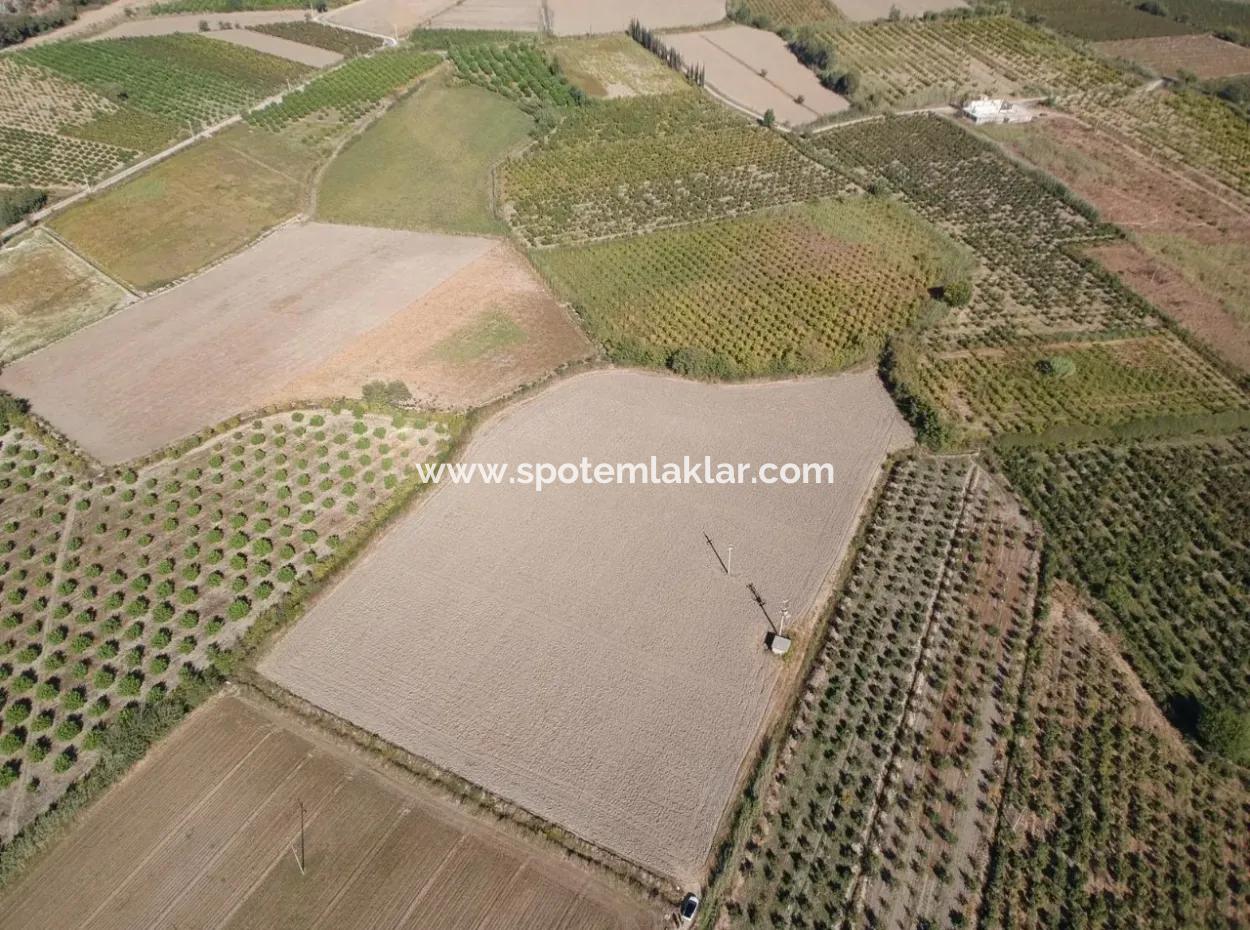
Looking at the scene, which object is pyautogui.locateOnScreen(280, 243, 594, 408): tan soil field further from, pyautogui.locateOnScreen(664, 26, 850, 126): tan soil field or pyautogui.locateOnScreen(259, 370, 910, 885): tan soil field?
pyautogui.locateOnScreen(664, 26, 850, 126): tan soil field

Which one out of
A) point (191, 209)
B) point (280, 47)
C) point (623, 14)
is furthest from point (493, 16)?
point (191, 209)

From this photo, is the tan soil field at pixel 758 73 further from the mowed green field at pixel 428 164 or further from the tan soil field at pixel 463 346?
the tan soil field at pixel 463 346

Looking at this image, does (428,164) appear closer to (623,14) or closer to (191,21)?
(623,14)

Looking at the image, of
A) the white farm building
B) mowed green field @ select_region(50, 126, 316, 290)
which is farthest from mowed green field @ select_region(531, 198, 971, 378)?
mowed green field @ select_region(50, 126, 316, 290)

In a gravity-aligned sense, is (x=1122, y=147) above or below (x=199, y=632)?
above

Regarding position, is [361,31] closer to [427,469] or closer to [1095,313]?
[427,469]

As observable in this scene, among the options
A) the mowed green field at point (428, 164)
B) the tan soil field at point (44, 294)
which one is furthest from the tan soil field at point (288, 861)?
the mowed green field at point (428, 164)

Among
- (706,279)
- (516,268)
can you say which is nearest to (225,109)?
(516,268)
